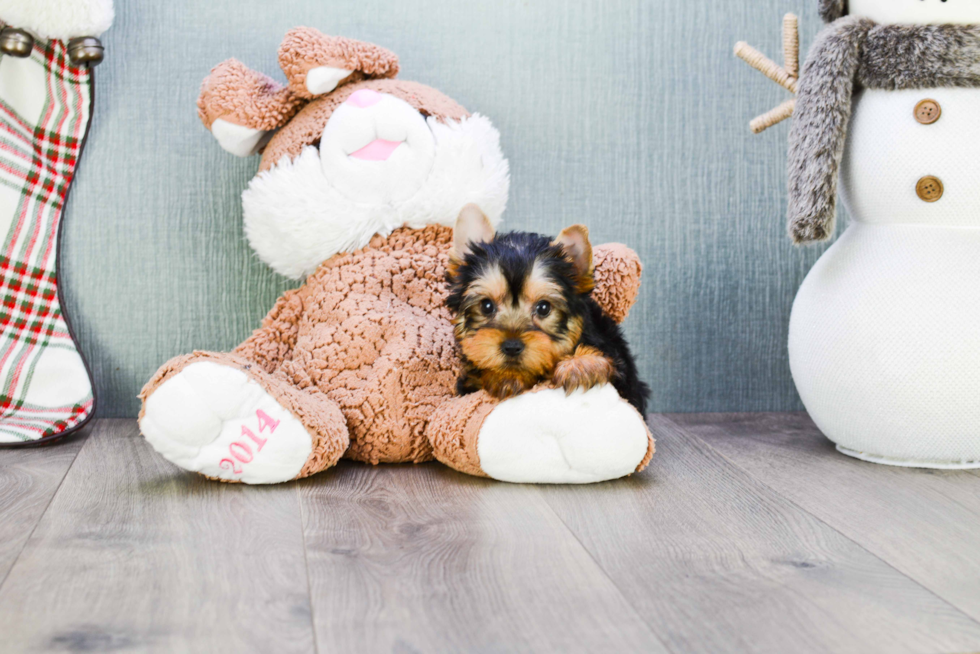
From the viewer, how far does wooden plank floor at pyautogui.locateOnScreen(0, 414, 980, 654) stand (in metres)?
0.77

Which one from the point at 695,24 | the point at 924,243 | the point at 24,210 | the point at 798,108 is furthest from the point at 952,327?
the point at 24,210

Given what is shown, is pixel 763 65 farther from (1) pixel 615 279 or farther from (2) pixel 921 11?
(1) pixel 615 279

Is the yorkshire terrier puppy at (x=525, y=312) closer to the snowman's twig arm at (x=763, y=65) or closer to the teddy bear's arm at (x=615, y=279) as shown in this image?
the teddy bear's arm at (x=615, y=279)

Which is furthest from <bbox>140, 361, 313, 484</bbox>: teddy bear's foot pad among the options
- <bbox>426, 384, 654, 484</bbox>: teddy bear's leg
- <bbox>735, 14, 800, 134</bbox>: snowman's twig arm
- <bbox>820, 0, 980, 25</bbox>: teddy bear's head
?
<bbox>820, 0, 980, 25</bbox>: teddy bear's head

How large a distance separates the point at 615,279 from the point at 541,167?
1.42 feet

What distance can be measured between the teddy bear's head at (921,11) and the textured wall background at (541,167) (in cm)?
45

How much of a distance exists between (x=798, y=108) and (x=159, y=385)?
1.10 m

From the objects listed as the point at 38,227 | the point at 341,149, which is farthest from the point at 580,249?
the point at 38,227

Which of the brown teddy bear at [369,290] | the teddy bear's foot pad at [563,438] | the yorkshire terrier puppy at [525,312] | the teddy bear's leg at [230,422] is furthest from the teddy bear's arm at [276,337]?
the teddy bear's foot pad at [563,438]

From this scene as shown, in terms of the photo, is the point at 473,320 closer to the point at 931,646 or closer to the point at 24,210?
the point at 931,646

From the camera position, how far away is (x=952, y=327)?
1271mm

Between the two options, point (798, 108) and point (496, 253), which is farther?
point (798, 108)

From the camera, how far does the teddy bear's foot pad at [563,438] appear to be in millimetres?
1196

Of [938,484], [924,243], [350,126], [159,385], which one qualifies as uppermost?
[350,126]
